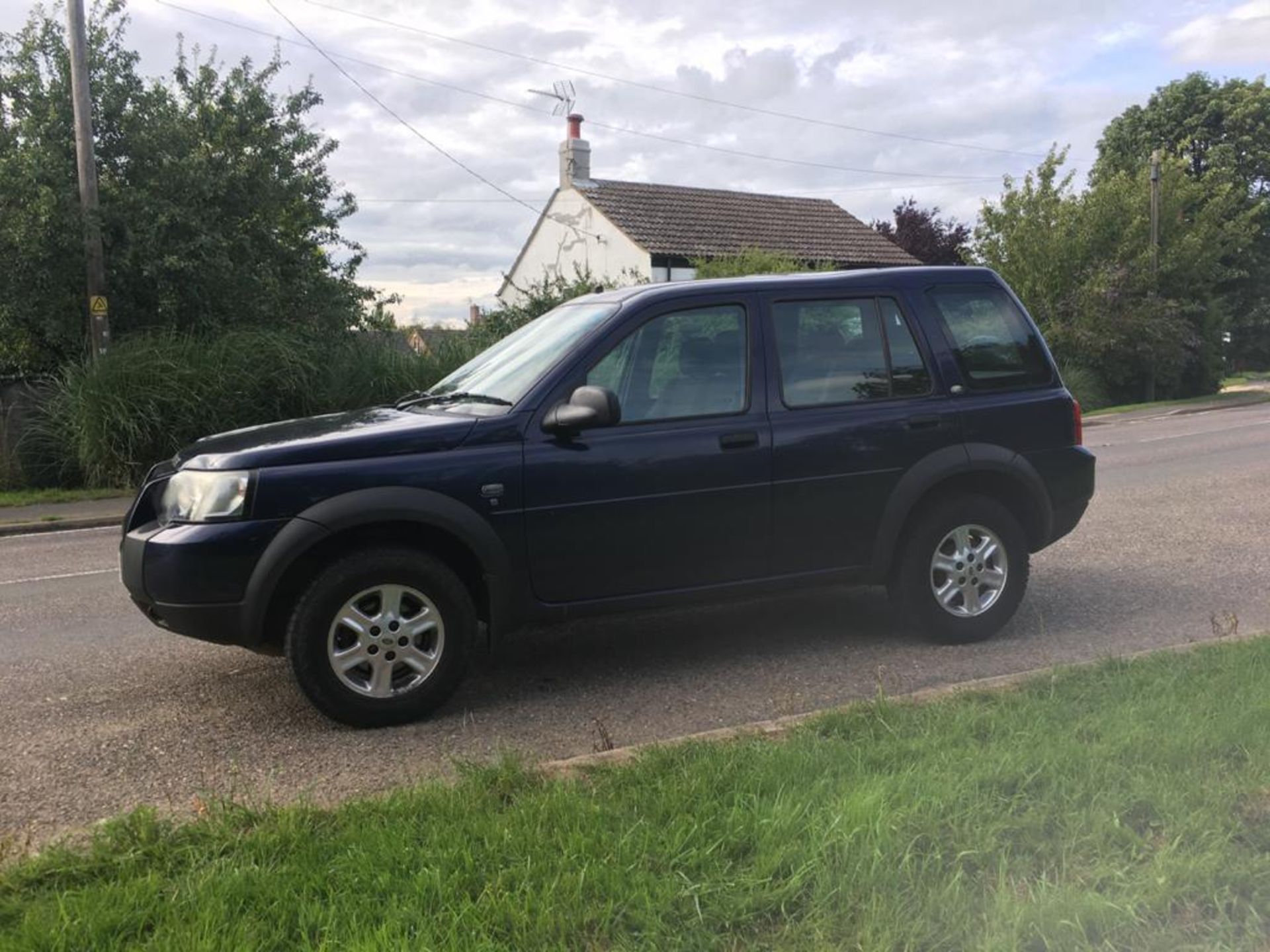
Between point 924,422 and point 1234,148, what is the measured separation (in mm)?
52316

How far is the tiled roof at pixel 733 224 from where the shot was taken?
3256 centimetres

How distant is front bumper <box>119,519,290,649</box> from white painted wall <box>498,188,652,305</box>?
83.6ft

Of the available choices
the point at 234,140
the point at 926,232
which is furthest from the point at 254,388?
the point at 926,232

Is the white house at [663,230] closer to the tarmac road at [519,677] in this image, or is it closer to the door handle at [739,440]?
the tarmac road at [519,677]

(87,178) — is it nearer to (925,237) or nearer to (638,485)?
(638,485)

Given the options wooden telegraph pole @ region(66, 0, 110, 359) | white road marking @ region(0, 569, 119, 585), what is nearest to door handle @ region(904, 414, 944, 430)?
white road marking @ region(0, 569, 119, 585)

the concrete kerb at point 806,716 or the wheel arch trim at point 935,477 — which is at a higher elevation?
the wheel arch trim at point 935,477

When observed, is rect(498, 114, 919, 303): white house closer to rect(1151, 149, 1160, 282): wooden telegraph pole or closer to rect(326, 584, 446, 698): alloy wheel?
rect(1151, 149, 1160, 282): wooden telegraph pole

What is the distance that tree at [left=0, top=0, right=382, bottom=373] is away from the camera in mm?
14711

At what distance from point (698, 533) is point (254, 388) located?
12044 millimetres

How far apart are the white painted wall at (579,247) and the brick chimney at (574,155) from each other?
1.58 ft

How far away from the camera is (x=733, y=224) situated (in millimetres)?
35031

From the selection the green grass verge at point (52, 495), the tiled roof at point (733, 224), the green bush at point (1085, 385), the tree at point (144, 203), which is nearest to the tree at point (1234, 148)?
the tiled roof at point (733, 224)

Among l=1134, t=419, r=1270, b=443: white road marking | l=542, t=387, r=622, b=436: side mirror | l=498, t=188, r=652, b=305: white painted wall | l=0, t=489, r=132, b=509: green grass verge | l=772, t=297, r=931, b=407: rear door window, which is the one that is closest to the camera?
l=542, t=387, r=622, b=436: side mirror
